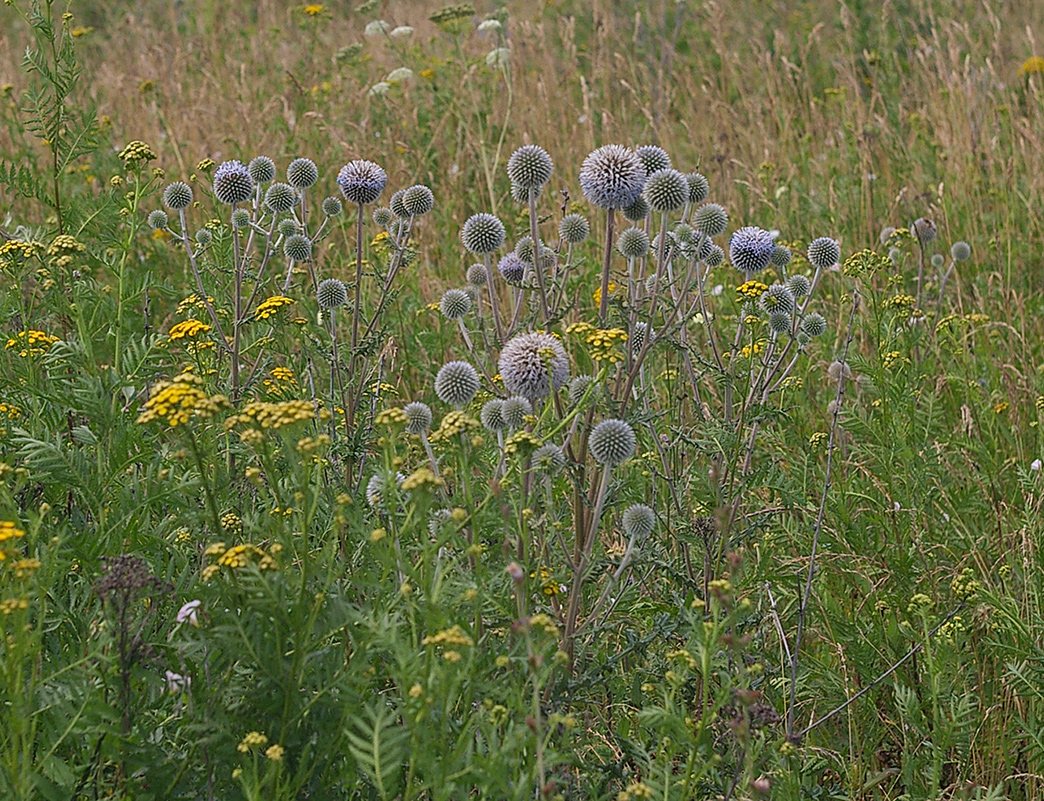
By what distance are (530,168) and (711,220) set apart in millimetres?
559

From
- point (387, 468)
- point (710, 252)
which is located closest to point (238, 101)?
point (710, 252)

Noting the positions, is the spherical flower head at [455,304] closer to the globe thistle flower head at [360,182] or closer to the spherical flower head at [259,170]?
the globe thistle flower head at [360,182]

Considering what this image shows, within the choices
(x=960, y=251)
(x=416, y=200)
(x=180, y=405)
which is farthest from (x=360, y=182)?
(x=960, y=251)

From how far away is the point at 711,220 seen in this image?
303cm

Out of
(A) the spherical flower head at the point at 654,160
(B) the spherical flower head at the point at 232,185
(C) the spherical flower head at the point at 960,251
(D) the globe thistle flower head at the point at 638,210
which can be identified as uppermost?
(A) the spherical flower head at the point at 654,160

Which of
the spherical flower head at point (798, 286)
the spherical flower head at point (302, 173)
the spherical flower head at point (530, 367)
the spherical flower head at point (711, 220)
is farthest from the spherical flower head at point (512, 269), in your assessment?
the spherical flower head at point (302, 173)

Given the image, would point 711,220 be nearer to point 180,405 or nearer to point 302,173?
point 302,173

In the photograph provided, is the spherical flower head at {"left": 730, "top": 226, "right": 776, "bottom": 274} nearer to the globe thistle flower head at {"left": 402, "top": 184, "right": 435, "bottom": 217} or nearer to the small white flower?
the globe thistle flower head at {"left": 402, "top": 184, "right": 435, "bottom": 217}

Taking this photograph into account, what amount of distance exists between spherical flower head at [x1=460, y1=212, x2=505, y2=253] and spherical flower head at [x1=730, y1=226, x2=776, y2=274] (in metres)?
0.68

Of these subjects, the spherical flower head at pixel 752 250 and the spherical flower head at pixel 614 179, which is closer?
the spherical flower head at pixel 614 179

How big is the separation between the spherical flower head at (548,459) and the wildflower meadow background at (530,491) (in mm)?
13

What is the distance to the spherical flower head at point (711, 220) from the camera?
3002 mm

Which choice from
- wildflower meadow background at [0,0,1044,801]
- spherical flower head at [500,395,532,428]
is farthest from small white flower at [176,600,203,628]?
spherical flower head at [500,395,532,428]

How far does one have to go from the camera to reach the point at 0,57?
785cm
